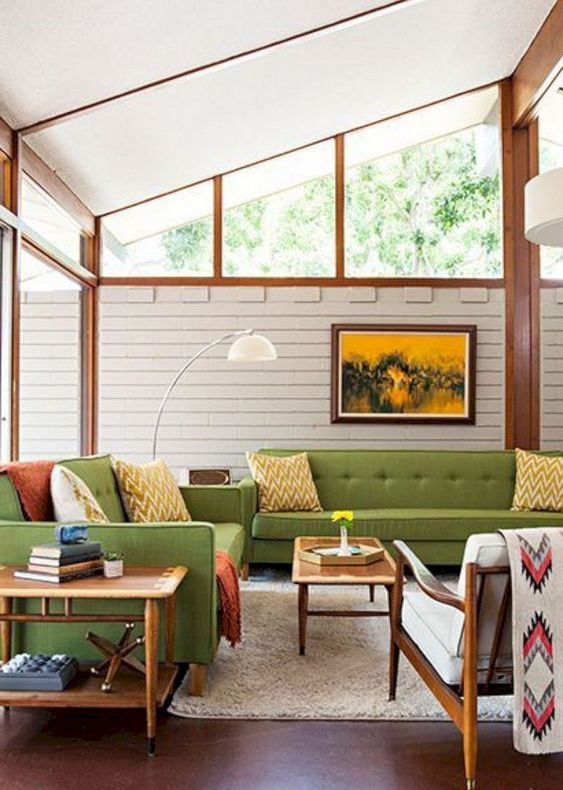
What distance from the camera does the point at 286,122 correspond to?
564 cm

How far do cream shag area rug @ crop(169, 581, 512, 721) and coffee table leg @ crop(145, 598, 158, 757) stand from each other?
32 cm

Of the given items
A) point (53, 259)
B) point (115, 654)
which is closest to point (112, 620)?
point (115, 654)

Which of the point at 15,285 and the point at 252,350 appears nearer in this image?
the point at 15,285

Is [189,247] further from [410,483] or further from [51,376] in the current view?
[410,483]

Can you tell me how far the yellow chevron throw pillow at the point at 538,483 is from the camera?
512cm

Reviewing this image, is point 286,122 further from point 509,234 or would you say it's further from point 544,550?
point 544,550

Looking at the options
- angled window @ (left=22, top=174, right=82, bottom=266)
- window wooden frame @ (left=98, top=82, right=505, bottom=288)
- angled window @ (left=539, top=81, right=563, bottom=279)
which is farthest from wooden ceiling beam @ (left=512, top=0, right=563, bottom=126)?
angled window @ (left=22, top=174, right=82, bottom=266)

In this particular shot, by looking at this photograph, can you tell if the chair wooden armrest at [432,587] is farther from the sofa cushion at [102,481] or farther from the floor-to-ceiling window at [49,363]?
the floor-to-ceiling window at [49,363]

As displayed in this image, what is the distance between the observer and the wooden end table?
7.95 ft

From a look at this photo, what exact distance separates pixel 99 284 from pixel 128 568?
3769 millimetres

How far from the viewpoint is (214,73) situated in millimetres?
4645

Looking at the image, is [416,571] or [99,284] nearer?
[416,571]

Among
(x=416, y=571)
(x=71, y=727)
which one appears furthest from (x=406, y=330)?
(x=71, y=727)

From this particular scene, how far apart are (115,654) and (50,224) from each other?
340cm
